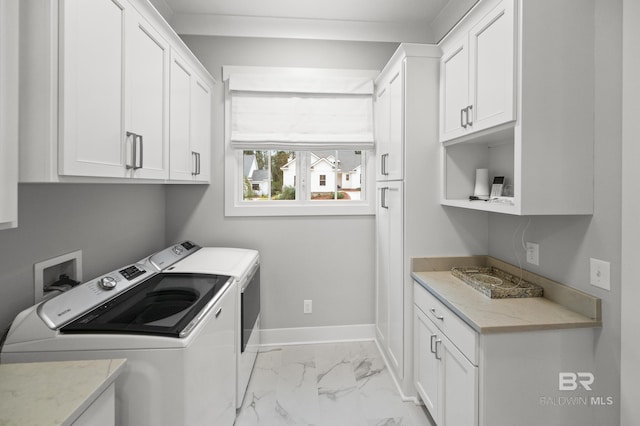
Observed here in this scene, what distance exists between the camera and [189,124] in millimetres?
2264

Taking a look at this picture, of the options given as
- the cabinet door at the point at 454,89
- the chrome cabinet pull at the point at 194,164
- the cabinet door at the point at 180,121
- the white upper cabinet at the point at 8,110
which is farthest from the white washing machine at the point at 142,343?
the cabinet door at the point at 454,89

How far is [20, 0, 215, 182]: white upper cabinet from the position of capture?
1005 millimetres

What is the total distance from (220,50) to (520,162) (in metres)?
2.57

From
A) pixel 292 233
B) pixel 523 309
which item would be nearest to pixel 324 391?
pixel 292 233

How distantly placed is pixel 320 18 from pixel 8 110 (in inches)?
98.5

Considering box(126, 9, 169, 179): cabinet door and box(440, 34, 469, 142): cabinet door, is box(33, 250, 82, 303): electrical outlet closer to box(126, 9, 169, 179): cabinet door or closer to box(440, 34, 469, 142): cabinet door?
box(126, 9, 169, 179): cabinet door

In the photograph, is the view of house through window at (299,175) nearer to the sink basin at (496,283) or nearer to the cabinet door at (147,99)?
the cabinet door at (147,99)

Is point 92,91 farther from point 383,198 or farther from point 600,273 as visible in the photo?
point 600,273

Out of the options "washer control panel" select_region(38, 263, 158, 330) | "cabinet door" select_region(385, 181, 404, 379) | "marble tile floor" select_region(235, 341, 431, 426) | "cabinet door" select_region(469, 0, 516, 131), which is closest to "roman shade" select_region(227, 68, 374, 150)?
"cabinet door" select_region(385, 181, 404, 379)

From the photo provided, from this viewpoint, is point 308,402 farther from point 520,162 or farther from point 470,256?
point 520,162

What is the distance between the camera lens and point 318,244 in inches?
117

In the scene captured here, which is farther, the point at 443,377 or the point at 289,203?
the point at 289,203

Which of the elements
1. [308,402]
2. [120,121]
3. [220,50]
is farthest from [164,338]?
[220,50]

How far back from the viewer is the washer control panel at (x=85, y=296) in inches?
49.1
